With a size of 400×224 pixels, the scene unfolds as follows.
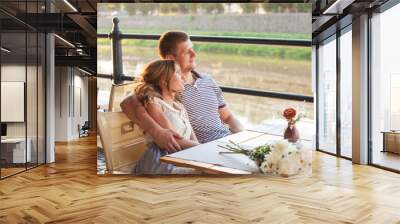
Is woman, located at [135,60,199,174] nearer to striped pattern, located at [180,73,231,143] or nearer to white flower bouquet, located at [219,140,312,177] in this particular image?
striped pattern, located at [180,73,231,143]

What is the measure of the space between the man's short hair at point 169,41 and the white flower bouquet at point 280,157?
177 cm

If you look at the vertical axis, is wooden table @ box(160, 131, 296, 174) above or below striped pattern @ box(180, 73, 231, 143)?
below

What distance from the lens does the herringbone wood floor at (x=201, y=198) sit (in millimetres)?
4098

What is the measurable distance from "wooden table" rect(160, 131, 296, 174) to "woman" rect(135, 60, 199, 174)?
0.12 metres

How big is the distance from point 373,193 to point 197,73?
10.3 ft

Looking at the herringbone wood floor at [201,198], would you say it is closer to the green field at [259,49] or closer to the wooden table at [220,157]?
the wooden table at [220,157]

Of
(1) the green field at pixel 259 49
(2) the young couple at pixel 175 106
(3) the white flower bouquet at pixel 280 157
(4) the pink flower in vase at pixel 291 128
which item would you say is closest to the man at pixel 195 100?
(2) the young couple at pixel 175 106

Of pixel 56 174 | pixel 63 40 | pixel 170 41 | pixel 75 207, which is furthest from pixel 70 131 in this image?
pixel 75 207

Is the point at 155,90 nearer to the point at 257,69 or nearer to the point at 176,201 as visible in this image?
the point at 257,69

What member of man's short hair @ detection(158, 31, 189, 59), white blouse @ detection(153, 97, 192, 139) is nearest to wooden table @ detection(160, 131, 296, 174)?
white blouse @ detection(153, 97, 192, 139)

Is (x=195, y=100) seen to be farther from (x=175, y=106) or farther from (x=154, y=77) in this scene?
(x=154, y=77)

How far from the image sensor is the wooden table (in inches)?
259

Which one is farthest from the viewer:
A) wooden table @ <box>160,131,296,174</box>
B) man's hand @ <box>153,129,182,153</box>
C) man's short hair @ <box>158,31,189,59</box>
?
man's short hair @ <box>158,31,189,59</box>

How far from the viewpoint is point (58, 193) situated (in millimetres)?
5367
